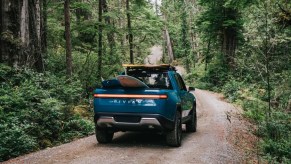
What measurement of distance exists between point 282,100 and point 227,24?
14.1 m

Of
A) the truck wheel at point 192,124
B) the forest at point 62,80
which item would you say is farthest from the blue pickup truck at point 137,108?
the truck wheel at point 192,124

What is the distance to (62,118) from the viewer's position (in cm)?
1129

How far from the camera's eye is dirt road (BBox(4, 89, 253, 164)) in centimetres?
786

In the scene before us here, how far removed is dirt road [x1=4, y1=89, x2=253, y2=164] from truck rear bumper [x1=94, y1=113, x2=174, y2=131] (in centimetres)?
57

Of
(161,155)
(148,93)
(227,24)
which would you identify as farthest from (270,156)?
(227,24)

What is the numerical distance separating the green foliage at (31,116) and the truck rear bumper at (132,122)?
1822mm

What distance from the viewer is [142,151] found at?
8.75 metres

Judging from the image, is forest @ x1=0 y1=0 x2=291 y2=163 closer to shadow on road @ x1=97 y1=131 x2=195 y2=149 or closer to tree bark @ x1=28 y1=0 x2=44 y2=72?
tree bark @ x1=28 y1=0 x2=44 y2=72

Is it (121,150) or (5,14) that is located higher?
(5,14)

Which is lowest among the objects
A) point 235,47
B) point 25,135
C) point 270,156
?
point 270,156

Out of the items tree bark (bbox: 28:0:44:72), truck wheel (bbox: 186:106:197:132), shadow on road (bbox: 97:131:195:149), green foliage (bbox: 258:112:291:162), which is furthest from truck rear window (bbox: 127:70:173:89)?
tree bark (bbox: 28:0:44:72)

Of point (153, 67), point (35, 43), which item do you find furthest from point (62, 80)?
point (153, 67)

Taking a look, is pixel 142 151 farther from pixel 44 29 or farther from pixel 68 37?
pixel 44 29

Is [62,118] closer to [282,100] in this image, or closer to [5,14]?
[5,14]
